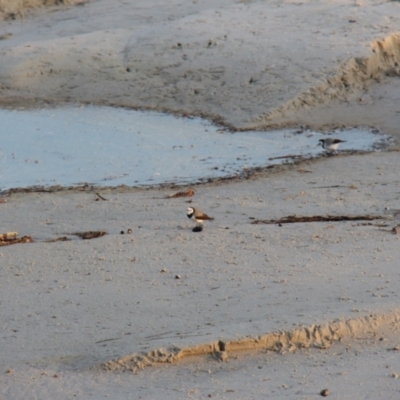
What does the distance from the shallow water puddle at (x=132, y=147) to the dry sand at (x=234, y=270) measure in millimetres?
461

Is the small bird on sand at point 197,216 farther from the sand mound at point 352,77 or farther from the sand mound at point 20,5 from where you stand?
the sand mound at point 20,5

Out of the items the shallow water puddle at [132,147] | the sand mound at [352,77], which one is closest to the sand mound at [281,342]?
the shallow water puddle at [132,147]

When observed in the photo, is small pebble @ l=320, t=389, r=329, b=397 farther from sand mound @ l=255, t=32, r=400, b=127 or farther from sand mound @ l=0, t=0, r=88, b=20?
sand mound @ l=0, t=0, r=88, b=20

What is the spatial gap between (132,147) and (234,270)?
483 cm

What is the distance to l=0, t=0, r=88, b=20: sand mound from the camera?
56.6ft

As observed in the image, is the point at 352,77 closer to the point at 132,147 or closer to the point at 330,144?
the point at 330,144

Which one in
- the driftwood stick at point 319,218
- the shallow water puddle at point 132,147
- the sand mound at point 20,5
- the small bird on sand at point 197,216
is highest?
the sand mound at point 20,5

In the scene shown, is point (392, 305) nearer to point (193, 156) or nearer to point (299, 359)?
point (299, 359)

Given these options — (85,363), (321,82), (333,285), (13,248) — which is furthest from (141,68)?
(85,363)

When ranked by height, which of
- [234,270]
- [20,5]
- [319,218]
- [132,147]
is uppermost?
[20,5]

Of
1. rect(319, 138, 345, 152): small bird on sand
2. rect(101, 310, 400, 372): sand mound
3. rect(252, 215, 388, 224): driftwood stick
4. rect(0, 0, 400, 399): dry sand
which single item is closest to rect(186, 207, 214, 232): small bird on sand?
rect(0, 0, 400, 399): dry sand

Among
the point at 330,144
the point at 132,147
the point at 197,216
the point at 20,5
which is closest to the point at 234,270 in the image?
the point at 197,216

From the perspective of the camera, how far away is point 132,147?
34.2ft

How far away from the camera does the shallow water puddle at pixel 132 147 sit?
9.41 meters
